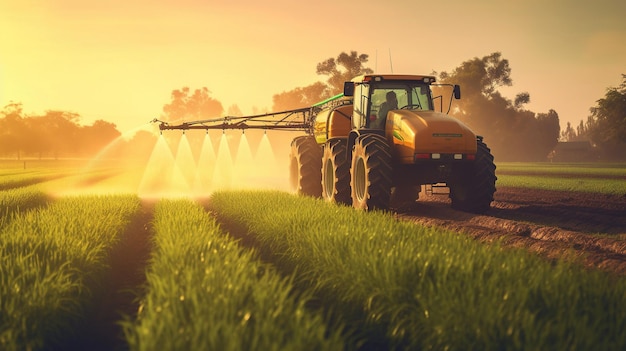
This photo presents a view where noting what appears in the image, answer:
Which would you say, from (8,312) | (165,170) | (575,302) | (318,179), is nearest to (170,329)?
(8,312)

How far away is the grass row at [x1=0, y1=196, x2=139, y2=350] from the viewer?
473cm

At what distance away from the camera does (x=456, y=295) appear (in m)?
4.56

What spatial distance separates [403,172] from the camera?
12.5 m

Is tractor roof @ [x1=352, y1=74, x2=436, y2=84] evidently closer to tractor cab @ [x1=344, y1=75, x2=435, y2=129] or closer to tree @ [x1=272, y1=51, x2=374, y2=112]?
tractor cab @ [x1=344, y1=75, x2=435, y2=129]

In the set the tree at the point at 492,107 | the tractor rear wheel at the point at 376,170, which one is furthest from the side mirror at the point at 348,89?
the tree at the point at 492,107

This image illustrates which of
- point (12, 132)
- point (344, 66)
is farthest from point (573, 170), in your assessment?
point (12, 132)

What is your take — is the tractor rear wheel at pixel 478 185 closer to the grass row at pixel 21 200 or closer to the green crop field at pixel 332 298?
the green crop field at pixel 332 298

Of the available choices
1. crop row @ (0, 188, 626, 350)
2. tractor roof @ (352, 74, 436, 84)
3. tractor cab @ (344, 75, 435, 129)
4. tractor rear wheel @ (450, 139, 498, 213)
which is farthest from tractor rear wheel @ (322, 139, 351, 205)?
crop row @ (0, 188, 626, 350)

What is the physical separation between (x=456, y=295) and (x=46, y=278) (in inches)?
149

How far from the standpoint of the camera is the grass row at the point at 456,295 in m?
4.05

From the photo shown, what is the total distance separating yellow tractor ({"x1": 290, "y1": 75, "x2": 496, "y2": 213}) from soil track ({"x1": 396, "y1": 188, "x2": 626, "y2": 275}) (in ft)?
2.64

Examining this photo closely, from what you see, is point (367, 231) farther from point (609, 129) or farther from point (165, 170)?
point (609, 129)

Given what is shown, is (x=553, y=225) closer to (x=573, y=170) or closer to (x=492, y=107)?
(x=573, y=170)

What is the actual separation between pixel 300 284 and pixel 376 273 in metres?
1.71
